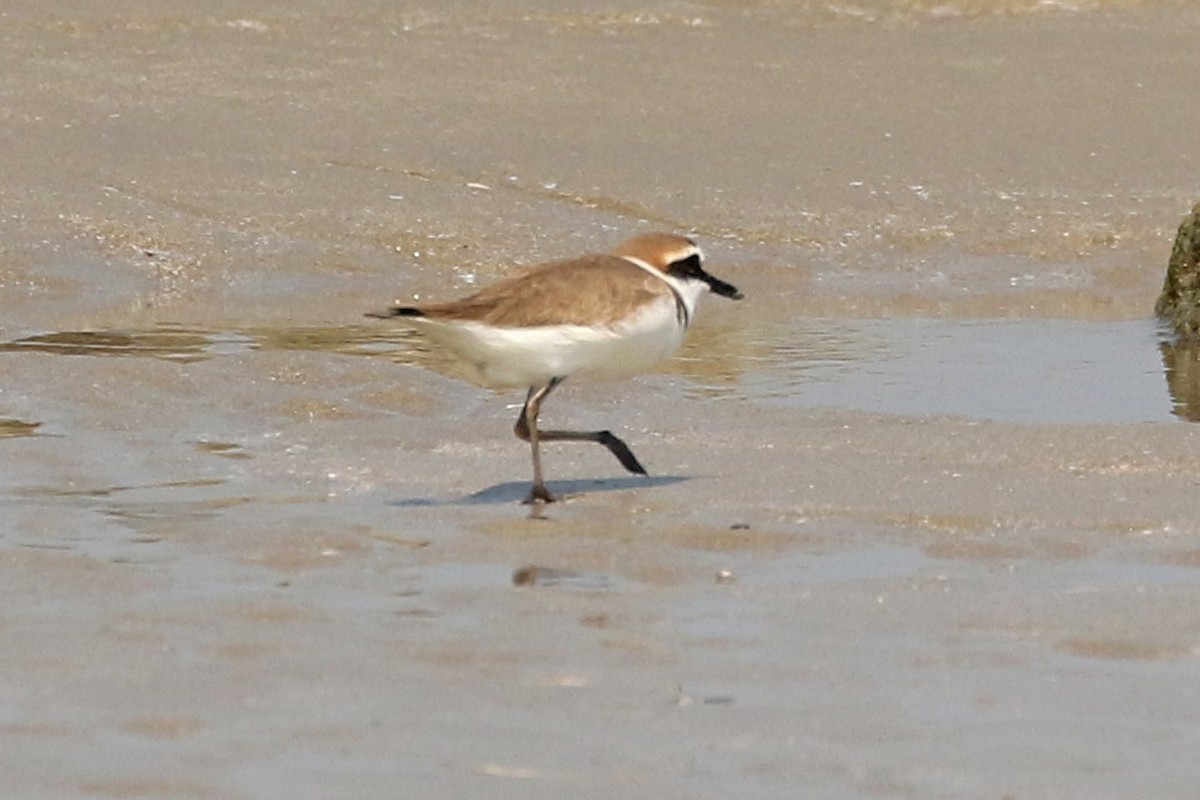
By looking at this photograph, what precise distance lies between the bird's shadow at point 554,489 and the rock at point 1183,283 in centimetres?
462

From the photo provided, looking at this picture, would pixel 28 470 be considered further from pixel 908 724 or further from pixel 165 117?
pixel 165 117

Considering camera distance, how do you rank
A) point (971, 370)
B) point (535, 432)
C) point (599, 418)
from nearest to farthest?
point (535, 432)
point (599, 418)
point (971, 370)

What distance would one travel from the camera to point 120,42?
15.9 m

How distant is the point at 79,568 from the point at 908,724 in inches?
94.3

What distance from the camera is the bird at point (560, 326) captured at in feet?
23.3

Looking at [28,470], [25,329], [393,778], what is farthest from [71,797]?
[25,329]

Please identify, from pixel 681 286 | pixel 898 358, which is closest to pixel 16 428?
pixel 681 286

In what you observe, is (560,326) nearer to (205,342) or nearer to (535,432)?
(535,432)

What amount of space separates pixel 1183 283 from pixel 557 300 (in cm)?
525

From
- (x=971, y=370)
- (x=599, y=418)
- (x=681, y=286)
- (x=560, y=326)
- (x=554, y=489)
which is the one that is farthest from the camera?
(x=971, y=370)

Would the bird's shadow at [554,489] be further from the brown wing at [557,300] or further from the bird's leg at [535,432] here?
the brown wing at [557,300]

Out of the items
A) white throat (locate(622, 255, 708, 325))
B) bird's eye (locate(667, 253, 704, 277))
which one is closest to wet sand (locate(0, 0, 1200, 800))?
white throat (locate(622, 255, 708, 325))

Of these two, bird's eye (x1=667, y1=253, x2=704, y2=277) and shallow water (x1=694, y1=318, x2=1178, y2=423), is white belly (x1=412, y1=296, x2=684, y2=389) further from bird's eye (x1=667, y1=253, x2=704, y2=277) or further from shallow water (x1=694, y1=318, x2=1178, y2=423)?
shallow water (x1=694, y1=318, x2=1178, y2=423)

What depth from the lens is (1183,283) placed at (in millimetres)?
11461
